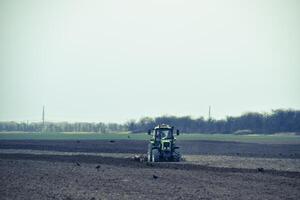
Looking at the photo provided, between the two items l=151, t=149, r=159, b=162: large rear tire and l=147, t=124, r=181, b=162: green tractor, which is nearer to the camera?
l=151, t=149, r=159, b=162: large rear tire

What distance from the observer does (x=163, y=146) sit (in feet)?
115

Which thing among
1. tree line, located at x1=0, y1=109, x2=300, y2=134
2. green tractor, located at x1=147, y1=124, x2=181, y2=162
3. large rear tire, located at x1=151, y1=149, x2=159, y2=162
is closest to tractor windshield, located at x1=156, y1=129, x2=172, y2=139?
green tractor, located at x1=147, y1=124, x2=181, y2=162

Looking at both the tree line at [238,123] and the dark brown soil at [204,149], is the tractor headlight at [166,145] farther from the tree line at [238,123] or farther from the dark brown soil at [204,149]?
the tree line at [238,123]

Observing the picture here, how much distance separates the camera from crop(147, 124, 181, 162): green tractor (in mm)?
34969

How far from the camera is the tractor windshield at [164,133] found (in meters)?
35.4

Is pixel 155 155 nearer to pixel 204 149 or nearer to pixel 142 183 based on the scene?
pixel 142 183

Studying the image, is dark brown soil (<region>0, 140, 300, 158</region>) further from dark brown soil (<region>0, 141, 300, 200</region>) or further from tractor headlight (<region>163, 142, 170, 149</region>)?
dark brown soil (<region>0, 141, 300, 200</region>)

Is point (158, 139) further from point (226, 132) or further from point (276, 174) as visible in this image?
point (226, 132)

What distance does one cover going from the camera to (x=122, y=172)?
27656 millimetres

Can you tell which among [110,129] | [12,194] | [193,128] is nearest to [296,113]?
[193,128]

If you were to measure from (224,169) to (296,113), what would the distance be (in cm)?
10468

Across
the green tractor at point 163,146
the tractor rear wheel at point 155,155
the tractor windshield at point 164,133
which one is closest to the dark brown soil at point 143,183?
the tractor rear wheel at point 155,155

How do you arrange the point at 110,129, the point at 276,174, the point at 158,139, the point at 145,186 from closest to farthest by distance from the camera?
1. the point at 145,186
2. the point at 276,174
3. the point at 158,139
4. the point at 110,129

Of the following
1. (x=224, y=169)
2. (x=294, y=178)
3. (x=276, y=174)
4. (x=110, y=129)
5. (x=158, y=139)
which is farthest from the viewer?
(x=110, y=129)
